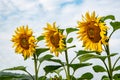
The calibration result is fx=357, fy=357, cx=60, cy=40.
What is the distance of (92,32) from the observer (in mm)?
4781

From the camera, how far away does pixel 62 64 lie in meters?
5.03

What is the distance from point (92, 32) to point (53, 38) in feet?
3.13

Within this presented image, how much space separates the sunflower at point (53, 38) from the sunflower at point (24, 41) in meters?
0.27

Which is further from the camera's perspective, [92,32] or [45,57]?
[45,57]

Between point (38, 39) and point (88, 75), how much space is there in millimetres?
982

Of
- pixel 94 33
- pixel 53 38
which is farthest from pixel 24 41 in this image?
pixel 94 33

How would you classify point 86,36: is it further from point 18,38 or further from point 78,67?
point 18,38

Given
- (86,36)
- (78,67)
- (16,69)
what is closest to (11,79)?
(16,69)

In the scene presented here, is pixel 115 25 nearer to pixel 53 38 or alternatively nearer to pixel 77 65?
pixel 77 65

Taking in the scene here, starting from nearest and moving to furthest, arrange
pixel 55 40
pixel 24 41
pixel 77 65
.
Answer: pixel 77 65
pixel 55 40
pixel 24 41

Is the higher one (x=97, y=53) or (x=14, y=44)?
(x=14, y=44)

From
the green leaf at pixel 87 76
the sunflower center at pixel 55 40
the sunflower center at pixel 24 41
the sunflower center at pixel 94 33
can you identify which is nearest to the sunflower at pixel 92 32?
the sunflower center at pixel 94 33

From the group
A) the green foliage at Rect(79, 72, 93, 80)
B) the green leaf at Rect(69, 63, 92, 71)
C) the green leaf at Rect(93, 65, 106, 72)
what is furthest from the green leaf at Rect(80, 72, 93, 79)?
the green leaf at Rect(93, 65, 106, 72)

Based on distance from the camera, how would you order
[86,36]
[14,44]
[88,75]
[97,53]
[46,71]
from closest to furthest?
[97,53]
[86,36]
[46,71]
[88,75]
[14,44]
